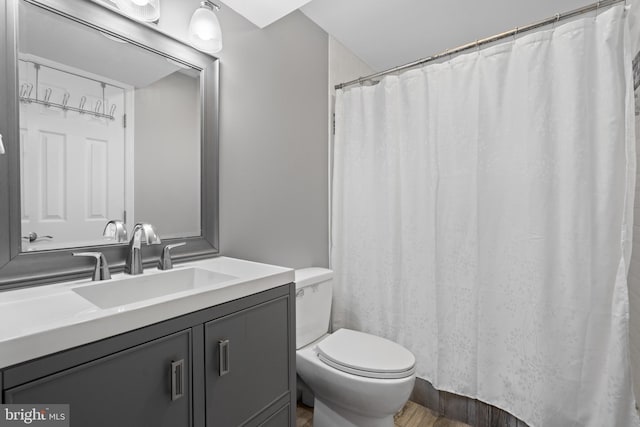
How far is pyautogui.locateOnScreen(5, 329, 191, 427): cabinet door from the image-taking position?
665 mm

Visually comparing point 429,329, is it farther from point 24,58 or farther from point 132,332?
point 24,58

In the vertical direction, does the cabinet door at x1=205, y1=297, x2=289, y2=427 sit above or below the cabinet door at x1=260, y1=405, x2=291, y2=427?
above

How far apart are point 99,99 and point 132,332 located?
2.86 feet

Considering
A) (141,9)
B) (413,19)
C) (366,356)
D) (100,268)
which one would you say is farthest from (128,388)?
(413,19)

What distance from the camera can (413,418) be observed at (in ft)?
5.95

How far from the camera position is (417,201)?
1.85 meters

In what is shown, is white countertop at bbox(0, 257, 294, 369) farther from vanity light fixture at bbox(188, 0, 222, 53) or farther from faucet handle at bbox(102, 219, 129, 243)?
vanity light fixture at bbox(188, 0, 222, 53)

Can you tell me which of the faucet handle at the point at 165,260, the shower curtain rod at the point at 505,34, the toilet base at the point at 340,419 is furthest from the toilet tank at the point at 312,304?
the shower curtain rod at the point at 505,34

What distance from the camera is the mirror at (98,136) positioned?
3.32 feet

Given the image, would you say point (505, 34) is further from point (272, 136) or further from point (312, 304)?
point (312, 304)

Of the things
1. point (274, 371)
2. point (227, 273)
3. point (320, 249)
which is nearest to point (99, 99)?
point (227, 273)

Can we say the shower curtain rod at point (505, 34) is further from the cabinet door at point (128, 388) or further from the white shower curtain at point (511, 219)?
the cabinet door at point (128, 388)

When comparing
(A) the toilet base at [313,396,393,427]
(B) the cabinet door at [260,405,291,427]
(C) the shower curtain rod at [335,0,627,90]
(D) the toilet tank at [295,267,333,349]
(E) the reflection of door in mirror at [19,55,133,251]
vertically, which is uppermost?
(C) the shower curtain rod at [335,0,627,90]

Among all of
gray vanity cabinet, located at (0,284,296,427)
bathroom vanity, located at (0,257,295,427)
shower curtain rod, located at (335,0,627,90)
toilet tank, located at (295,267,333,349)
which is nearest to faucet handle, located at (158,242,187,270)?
bathroom vanity, located at (0,257,295,427)
